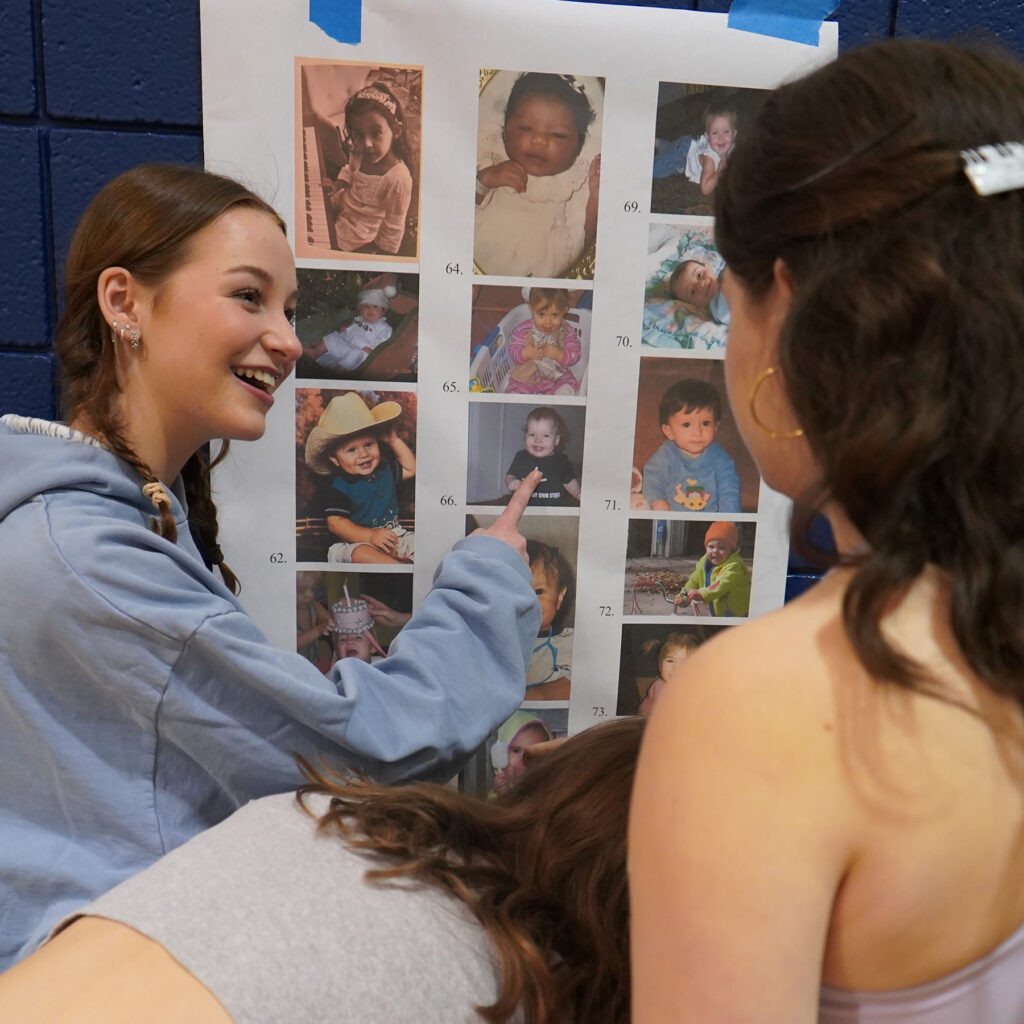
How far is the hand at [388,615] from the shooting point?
1120 millimetres

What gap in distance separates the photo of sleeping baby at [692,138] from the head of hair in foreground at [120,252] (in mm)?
430

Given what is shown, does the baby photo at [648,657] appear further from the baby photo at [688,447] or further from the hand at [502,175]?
the hand at [502,175]

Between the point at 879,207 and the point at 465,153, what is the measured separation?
660mm

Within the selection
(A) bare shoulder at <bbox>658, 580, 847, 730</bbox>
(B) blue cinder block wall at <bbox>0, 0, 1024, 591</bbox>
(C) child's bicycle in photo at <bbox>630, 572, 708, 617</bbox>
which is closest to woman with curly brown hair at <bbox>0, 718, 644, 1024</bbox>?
(A) bare shoulder at <bbox>658, 580, 847, 730</bbox>

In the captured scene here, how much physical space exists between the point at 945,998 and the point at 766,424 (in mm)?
316

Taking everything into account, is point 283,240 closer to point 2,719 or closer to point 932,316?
point 2,719

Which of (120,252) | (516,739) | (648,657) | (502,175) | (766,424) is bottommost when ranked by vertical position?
(516,739)

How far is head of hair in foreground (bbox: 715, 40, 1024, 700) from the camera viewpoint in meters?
0.45

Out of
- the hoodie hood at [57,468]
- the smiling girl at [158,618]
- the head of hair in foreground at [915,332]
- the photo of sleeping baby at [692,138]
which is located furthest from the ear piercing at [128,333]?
the head of hair in foreground at [915,332]

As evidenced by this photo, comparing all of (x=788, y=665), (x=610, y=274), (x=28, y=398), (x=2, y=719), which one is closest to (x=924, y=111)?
(x=788, y=665)

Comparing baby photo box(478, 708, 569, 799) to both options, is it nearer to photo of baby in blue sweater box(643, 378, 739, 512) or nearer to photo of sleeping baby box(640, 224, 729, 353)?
photo of baby in blue sweater box(643, 378, 739, 512)

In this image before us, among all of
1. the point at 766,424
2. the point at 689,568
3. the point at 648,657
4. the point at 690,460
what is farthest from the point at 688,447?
the point at 766,424

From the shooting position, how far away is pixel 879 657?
0.43m

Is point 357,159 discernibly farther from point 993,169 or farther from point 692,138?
point 993,169
